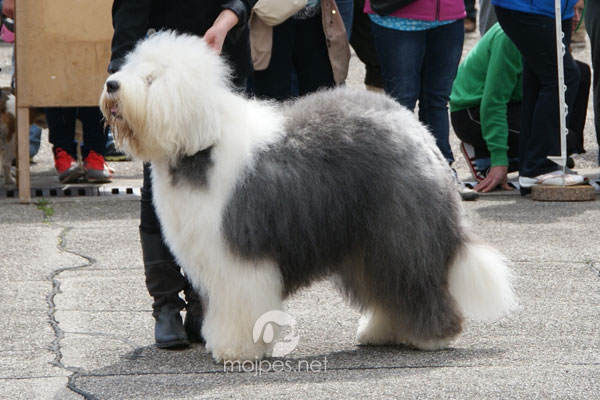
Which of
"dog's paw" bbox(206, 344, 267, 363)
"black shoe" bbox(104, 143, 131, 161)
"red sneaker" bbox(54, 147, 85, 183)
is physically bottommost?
"black shoe" bbox(104, 143, 131, 161)

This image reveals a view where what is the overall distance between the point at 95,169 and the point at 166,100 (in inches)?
174

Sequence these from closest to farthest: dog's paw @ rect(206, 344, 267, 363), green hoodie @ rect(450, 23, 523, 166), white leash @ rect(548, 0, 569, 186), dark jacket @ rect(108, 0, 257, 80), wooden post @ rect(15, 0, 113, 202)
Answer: dog's paw @ rect(206, 344, 267, 363)
dark jacket @ rect(108, 0, 257, 80)
white leash @ rect(548, 0, 569, 186)
wooden post @ rect(15, 0, 113, 202)
green hoodie @ rect(450, 23, 523, 166)

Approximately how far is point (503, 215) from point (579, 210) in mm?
511

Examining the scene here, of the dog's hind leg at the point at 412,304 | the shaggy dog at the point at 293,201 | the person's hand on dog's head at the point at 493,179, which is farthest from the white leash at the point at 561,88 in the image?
the dog's hind leg at the point at 412,304

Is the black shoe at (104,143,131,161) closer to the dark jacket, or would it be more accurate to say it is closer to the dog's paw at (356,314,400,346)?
the dark jacket

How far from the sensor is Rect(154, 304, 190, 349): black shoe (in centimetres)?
453

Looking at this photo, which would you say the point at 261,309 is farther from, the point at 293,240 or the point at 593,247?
the point at 593,247

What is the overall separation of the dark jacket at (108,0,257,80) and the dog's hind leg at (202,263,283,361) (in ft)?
3.07

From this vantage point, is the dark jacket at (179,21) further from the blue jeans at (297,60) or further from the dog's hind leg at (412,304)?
the blue jeans at (297,60)

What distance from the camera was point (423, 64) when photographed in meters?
7.11

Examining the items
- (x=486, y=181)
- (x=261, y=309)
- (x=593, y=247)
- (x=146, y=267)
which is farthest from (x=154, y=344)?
(x=486, y=181)

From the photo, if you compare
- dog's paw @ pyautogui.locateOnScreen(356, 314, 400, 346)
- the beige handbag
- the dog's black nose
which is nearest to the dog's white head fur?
the dog's black nose

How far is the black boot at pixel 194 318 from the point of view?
15.4ft

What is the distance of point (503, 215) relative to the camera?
707 centimetres
